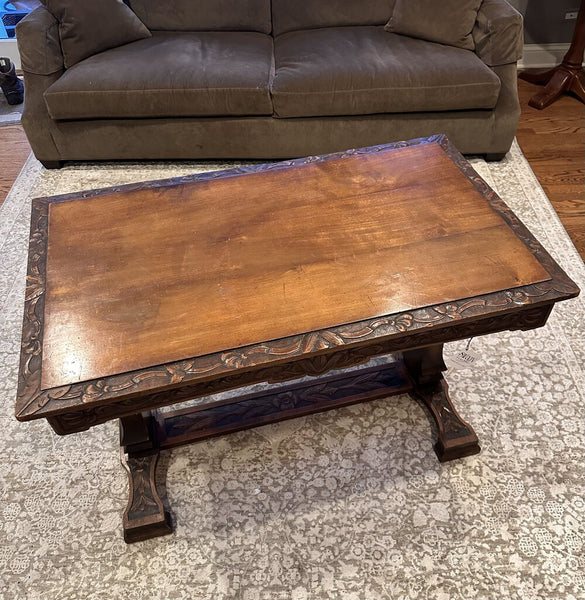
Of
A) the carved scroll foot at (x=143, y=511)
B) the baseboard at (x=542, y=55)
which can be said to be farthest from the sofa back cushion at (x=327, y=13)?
the carved scroll foot at (x=143, y=511)

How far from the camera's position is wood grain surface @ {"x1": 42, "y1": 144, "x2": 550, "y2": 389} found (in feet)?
3.53

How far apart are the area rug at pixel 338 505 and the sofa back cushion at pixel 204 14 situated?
1723 millimetres

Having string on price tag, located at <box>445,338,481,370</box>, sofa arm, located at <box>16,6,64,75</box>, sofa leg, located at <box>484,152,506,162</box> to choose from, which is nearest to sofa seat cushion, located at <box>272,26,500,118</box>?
sofa leg, located at <box>484,152,506,162</box>

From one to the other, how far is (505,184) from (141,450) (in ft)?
6.30

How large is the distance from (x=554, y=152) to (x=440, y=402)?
1.74 metres

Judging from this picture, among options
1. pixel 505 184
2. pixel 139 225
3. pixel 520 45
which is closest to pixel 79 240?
pixel 139 225

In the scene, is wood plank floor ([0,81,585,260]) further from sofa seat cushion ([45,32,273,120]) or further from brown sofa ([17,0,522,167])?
sofa seat cushion ([45,32,273,120])

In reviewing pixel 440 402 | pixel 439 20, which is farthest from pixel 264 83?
pixel 440 402

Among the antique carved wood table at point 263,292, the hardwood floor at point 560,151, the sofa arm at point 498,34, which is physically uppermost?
the sofa arm at point 498,34

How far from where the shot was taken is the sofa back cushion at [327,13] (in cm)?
256

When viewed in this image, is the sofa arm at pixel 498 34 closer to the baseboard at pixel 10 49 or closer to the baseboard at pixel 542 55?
the baseboard at pixel 542 55

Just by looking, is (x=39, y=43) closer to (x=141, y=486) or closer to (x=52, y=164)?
(x=52, y=164)

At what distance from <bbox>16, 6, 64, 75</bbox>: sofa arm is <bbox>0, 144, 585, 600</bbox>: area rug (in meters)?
1.46

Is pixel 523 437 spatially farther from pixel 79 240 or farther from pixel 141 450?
pixel 79 240
